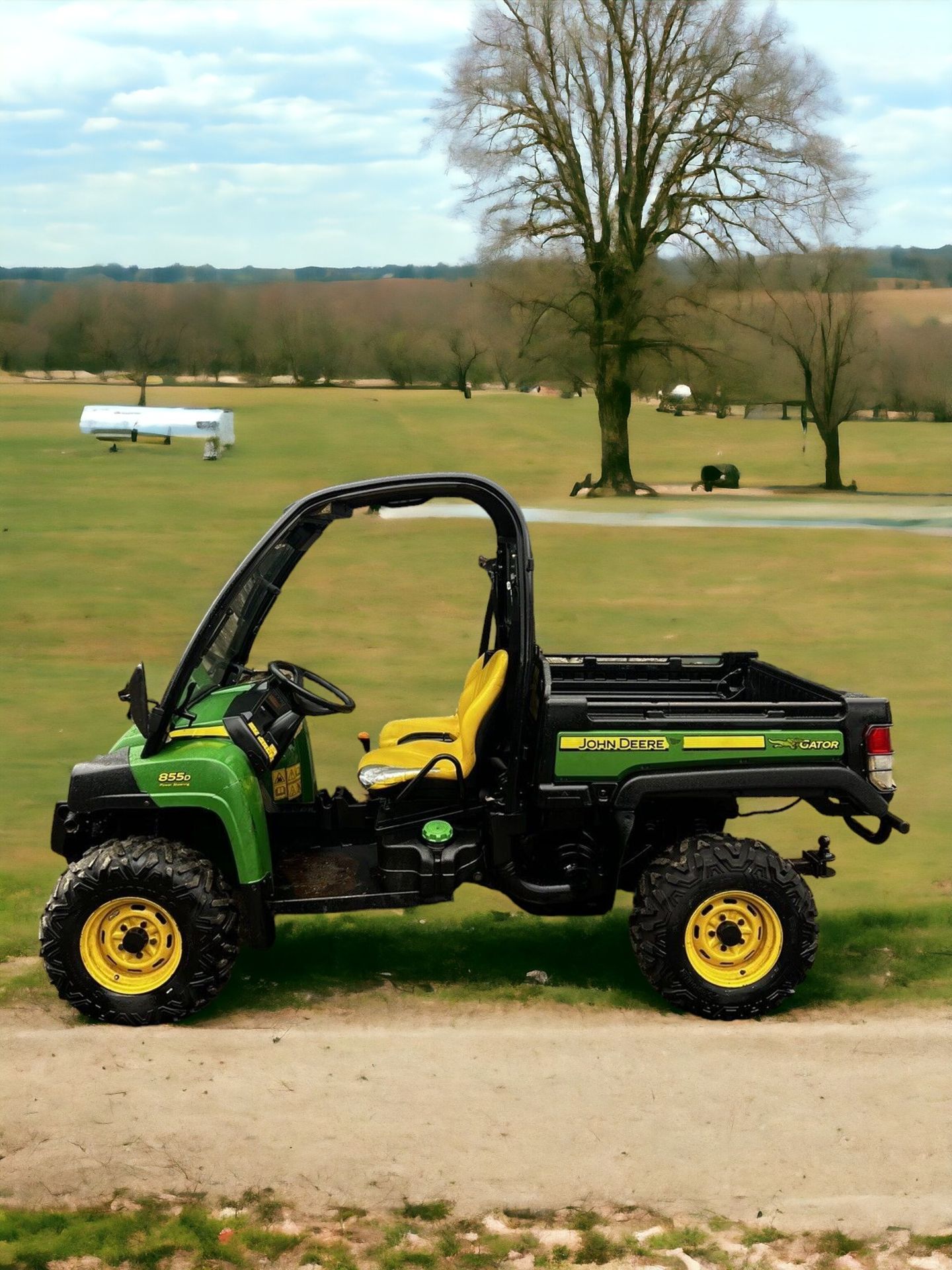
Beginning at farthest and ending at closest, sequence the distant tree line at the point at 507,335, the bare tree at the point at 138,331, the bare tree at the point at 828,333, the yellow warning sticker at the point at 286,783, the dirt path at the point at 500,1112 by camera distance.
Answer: the bare tree at the point at 138,331, the bare tree at the point at 828,333, the distant tree line at the point at 507,335, the yellow warning sticker at the point at 286,783, the dirt path at the point at 500,1112

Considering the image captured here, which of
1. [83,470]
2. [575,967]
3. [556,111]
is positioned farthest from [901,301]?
[575,967]

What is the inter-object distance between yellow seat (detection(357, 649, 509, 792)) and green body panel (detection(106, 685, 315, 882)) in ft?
1.91

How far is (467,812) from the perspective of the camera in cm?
642

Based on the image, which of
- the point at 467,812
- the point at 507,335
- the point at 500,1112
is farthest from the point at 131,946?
the point at 507,335

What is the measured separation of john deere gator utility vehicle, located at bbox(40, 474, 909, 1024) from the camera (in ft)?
19.7

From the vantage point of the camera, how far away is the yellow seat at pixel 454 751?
6.28 meters

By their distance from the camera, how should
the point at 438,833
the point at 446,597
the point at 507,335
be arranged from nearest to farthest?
the point at 438,833, the point at 446,597, the point at 507,335

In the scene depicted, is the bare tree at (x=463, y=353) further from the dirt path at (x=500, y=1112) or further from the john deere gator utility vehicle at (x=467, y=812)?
the dirt path at (x=500, y=1112)

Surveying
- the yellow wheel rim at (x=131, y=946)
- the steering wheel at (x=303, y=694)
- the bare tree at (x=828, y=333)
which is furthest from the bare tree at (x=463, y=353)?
the yellow wheel rim at (x=131, y=946)

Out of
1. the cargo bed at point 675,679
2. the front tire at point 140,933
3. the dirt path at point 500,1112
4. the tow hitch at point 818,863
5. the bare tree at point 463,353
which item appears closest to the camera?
the dirt path at point 500,1112

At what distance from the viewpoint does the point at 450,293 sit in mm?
44531

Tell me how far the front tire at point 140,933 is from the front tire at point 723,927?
1.67 metres

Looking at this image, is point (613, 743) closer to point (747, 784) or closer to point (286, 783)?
point (747, 784)

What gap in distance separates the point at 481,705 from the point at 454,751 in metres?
0.33
